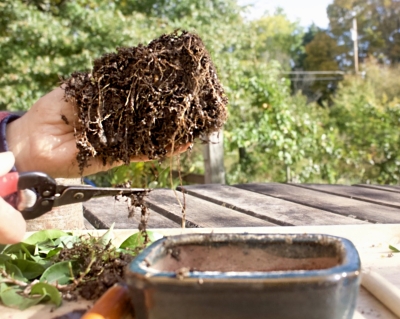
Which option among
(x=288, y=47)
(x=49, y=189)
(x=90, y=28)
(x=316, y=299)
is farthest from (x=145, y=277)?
(x=288, y=47)

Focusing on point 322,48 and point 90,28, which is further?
point 322,48

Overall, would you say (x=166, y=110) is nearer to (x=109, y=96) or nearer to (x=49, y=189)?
(x=109, y=96)

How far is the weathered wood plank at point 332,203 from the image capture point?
155 centimetres

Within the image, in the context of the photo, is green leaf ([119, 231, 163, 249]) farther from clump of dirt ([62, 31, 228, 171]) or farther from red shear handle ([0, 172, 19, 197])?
red shear handle ([0, 172, 19, 197])

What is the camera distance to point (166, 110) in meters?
1.09

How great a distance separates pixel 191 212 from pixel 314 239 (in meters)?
0.95

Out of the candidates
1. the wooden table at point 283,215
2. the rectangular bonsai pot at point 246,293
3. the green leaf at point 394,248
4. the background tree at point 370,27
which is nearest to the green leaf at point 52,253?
the wooden table at point 283,215

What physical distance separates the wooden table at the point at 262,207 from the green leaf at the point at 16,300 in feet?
1.96

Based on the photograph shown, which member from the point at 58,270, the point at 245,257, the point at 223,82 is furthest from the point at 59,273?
the point at 223,82

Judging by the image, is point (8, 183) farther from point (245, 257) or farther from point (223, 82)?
point (223, 82)

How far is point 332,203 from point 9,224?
128 centimetres

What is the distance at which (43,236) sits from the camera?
1.22 meters

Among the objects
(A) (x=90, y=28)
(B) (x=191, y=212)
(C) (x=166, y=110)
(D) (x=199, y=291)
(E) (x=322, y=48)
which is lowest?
(B) (x=191, y=212)

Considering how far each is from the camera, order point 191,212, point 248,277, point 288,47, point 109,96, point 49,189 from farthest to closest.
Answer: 1. point 288,47
2. point 191,212
3. point 109,96
4. point 49,189
5. point 248,277
